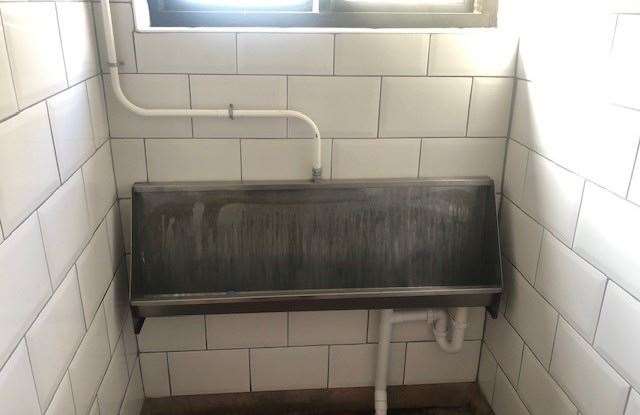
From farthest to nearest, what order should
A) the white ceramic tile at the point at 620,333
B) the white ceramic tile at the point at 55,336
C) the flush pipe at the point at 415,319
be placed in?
the flush pipe at the point at 415,319 < the white ceramic tile at the point at 620,333 < the white ceramic tile at the point at 55,336

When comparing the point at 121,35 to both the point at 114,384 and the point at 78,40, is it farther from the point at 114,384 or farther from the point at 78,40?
the point at 114,384

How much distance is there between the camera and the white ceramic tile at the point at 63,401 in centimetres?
85

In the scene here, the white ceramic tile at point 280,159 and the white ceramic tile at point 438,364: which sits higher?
the white ceramic tile at point 280,159

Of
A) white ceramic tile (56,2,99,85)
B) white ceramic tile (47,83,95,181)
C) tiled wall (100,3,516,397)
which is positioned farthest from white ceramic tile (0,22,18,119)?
tiled wall (100,3,516,397)

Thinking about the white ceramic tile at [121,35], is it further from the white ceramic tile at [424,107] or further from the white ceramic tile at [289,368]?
the white ceramic tile at [289,368]

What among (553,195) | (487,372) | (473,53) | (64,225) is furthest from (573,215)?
(64,225)

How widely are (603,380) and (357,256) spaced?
613 millimetres

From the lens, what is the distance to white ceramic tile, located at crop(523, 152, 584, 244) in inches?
41.8

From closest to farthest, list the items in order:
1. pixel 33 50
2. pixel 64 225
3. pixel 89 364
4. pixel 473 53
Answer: pixel 33 50 → pixel 64 225 → pixel 89 364 → pixel 473 53

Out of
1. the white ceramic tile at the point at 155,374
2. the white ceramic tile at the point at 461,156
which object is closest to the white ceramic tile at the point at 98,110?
the white ceramic tile at the point at 155,374

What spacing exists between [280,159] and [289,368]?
0.64 metres

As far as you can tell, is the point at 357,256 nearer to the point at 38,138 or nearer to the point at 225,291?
the point at 225,291

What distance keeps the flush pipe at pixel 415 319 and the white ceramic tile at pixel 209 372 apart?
0.39m

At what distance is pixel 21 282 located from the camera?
0.75 m
